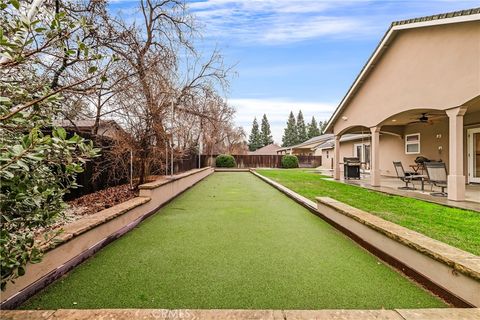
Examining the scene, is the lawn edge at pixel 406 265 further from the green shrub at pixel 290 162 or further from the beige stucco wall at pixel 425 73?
the green shrub at pixel 290 162

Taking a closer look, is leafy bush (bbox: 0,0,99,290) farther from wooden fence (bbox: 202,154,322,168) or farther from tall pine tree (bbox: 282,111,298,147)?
tall pine tree (bbox: 282,111,298,147)

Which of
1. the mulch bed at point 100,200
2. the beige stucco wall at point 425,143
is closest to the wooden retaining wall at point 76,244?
the mulch bed at point 100,200

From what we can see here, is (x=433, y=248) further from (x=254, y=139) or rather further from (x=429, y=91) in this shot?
(x=254, y=139)

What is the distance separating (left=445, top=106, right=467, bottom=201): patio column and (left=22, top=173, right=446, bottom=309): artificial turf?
4940 millimetres

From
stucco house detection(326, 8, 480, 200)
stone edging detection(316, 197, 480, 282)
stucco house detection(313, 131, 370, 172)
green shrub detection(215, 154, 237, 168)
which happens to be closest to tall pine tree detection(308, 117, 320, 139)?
green shrub detection(215, 154, 237, 168)

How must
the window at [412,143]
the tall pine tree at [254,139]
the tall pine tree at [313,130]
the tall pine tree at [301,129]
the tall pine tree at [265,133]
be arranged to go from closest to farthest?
the window at [412,143] → the tall pine tree at [313,130] → the tall pine tree at [301,129] → the tall pine tree at [265,133] → the tall pine tree at [254,139]

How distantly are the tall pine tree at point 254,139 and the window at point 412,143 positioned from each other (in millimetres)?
63604

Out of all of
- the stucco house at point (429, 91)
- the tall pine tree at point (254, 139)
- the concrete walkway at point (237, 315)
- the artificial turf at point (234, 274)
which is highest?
the tall pine tree at point (254, 139)

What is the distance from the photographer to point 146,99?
25.6ft

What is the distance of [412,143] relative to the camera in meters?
14.6

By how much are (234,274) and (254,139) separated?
3037 inches

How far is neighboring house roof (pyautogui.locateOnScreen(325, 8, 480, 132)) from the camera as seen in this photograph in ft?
23.5

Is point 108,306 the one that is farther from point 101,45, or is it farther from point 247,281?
point 101,45

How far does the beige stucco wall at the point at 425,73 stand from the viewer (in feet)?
23.6
